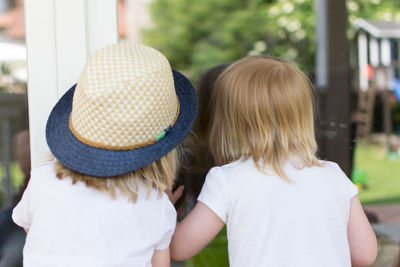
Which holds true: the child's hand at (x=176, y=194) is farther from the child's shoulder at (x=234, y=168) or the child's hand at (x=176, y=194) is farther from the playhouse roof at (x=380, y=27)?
the playhouse roof at (x=380, y=27)

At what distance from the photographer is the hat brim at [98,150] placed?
82cm

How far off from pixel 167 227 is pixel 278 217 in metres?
0.23

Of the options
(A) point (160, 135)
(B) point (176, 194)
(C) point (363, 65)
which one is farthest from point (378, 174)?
(A) point (160, 135)

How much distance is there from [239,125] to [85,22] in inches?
16.3

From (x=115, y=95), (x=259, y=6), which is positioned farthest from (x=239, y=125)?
(x=259, y=6)

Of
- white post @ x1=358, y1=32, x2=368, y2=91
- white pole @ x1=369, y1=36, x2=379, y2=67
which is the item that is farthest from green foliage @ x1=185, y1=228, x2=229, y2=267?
white pole @ x1=369, y1=36, x2=379, y2=67

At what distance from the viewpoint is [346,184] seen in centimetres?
100

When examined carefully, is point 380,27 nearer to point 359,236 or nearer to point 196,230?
point 359,236

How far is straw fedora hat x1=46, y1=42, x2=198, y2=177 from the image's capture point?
32.1 inches

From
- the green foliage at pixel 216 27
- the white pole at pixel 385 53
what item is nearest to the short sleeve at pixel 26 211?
the green foliage at pixel 216 27

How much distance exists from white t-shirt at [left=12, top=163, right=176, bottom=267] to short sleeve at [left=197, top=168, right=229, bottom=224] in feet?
0.40

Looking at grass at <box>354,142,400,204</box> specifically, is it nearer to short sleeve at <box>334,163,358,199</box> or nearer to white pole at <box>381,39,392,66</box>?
white pole at <box>381,39,392,66</box>

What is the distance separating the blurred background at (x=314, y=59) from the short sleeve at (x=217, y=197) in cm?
27

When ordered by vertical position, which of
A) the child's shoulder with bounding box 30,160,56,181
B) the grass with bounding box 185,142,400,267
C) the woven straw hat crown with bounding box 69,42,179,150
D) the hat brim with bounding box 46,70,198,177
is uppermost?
the woven straw hat crown with bounding box 69,42,179,150
